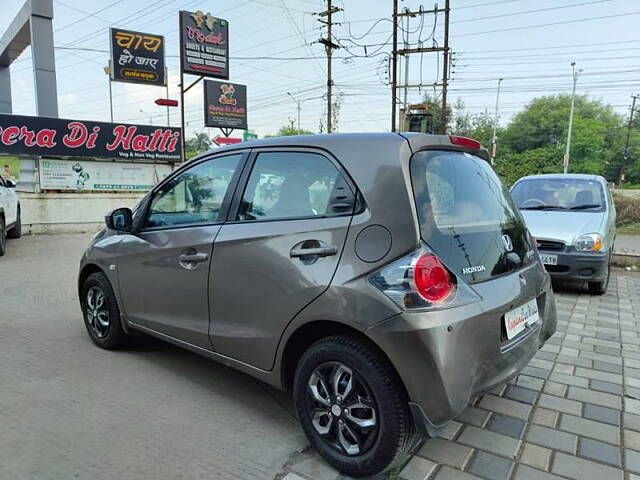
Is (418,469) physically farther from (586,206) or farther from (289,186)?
(586,206)

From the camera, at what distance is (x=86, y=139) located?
1270 cm

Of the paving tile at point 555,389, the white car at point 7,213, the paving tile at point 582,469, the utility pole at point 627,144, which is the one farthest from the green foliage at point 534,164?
the paving tile at point 582,469

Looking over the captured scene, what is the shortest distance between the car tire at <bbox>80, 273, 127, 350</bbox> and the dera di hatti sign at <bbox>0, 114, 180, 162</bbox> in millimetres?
9815

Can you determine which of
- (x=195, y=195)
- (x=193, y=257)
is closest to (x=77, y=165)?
(x=195, y=195)

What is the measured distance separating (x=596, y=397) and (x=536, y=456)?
3.34 feet

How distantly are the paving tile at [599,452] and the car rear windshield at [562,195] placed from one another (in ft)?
15.1

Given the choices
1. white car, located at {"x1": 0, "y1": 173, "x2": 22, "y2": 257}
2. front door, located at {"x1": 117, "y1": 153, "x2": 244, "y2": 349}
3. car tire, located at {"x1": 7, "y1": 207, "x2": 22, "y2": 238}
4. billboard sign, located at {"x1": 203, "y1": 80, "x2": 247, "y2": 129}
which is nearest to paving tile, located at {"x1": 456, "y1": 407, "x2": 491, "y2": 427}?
front door, located at {"x1": 117, "y1": 153, "x2": 244, "y2": 349}

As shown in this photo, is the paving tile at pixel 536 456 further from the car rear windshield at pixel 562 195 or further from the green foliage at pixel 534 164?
the green foliage at pixel 534 164

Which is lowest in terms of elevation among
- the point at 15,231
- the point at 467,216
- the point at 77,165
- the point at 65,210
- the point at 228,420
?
the point at 228,420

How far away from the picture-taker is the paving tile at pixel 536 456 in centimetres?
235

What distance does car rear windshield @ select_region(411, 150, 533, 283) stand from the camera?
2.18 meters

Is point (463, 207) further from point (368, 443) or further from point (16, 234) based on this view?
point (16, 234)

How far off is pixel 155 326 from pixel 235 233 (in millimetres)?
1173

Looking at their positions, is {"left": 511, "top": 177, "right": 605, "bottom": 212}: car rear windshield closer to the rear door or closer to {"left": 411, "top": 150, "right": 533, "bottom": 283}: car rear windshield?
{"left": 411, "top": 150, "right": 533, "bottom": 283}: car rear windshield
